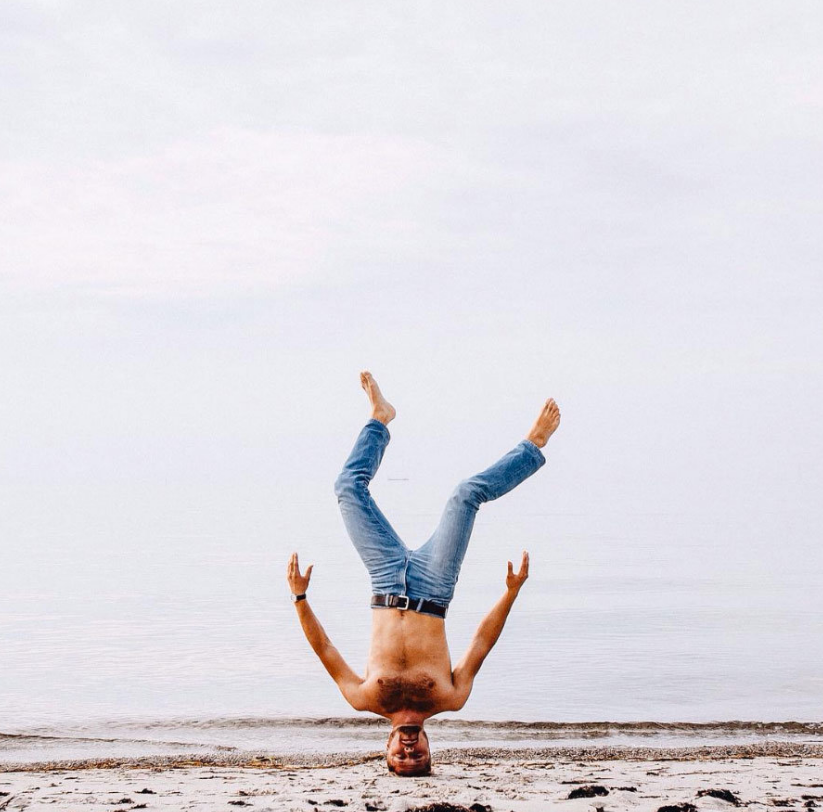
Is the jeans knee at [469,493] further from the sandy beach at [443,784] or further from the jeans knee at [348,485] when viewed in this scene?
the sandy beach at [443,784]

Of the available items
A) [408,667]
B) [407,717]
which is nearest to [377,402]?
[408,667]

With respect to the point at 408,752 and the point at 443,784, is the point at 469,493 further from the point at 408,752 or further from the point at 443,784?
the point at 443,784

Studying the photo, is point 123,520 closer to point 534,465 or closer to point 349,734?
point 349,734

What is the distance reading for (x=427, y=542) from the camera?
25.7ft

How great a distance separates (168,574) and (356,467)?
23.6 meters

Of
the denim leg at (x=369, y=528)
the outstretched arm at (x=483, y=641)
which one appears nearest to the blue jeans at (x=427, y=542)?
the denim leg at (x=369, y=528)

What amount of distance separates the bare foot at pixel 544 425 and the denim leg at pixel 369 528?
4.37 ft

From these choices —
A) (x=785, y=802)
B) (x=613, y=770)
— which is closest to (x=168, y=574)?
(x=613, y=770)

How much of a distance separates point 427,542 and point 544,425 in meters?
1.40

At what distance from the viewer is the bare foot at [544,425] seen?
26.9 feet

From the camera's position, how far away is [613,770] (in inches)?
340

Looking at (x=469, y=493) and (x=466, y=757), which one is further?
(x=466, y=757)

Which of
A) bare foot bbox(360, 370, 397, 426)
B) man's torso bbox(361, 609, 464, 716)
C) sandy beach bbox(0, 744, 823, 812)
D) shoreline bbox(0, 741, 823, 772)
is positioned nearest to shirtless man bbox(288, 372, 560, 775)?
man's torso bbox(361, 609, 464, 716)

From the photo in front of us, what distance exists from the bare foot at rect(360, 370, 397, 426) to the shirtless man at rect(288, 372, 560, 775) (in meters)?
0.48
